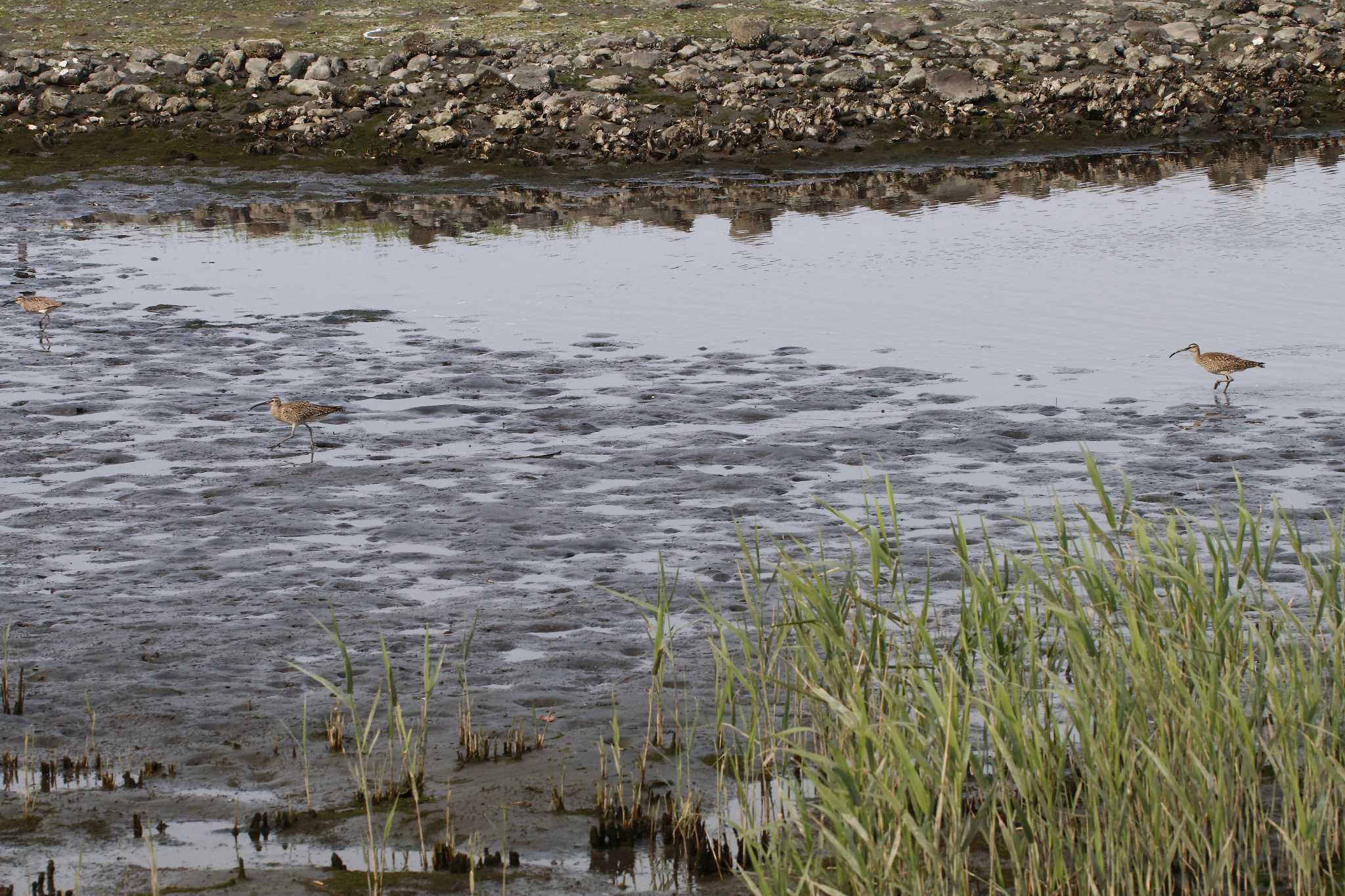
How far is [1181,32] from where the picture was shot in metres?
47.5

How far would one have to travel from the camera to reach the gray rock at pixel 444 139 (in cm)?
3866

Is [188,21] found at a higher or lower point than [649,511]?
higher

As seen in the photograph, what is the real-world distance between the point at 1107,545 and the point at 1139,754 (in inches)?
32.4

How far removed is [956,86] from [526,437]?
29.7 meters

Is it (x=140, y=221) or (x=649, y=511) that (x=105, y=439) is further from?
(x=140, y=221)

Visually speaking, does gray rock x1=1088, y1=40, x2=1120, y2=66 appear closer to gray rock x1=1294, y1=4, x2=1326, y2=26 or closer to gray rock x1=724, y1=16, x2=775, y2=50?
gray rock x1=1294, y1=4, x2=1326, y2=26

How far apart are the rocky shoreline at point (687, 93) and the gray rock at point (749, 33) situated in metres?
0.06

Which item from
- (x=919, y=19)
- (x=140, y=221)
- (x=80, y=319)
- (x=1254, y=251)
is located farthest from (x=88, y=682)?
(x=919, y=19)

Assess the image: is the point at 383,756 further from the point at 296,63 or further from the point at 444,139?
the point at 296,63

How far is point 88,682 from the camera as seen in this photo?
9312 millimetres

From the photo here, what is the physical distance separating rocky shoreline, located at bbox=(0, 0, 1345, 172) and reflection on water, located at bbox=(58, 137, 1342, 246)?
101 inches

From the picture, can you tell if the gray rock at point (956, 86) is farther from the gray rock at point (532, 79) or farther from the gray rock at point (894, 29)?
the gray rock at point (532, 79)

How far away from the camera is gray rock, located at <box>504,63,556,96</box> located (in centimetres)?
4125

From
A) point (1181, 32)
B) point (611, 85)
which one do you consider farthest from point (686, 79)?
point (1181, 32)
